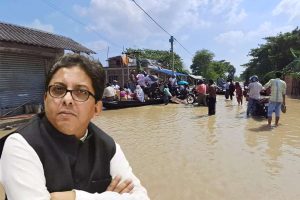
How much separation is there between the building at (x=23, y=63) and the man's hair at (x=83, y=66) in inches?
451

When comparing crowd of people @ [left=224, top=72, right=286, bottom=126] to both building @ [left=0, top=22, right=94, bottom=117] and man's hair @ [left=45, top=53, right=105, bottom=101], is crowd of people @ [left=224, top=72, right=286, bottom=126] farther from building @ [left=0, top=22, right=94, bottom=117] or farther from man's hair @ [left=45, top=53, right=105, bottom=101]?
man's hair @ [left=45, top=53, right=105, bottom=101]

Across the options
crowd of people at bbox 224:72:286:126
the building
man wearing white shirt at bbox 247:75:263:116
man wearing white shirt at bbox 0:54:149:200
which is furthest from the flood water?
the building

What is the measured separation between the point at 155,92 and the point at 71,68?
19.2 metres

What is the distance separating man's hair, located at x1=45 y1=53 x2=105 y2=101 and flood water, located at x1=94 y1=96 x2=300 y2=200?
3.17m

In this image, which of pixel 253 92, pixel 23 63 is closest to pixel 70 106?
pixel 253 92

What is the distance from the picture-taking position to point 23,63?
14.9 m

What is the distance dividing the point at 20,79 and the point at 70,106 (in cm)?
1403

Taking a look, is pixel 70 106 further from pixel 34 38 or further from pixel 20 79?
pixel 34 38

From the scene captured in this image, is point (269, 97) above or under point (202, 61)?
under

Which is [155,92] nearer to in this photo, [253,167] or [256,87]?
[256,87]

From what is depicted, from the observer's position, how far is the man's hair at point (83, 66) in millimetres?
1757

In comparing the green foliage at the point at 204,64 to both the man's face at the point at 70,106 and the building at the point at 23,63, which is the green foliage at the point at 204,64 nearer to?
the building at the point at 23,63

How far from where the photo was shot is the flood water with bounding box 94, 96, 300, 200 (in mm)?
4949

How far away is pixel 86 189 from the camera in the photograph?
1690 mm
